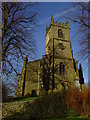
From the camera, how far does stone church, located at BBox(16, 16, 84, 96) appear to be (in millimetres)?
23734

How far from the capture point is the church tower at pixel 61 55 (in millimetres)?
24578

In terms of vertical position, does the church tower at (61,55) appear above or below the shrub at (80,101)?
above

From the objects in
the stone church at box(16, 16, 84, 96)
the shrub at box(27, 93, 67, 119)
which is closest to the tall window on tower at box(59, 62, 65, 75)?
the stone church at box(16, 16, 84, 96)

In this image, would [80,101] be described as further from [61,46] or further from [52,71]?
[61,46]

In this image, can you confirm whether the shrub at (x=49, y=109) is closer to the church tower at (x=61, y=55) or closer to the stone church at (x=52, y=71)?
the stone church at (x=52, y=71)

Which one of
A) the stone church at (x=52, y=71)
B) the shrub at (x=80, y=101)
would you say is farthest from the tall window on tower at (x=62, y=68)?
the shrub at (x=80, y=101)

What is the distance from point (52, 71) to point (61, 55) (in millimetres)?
4524

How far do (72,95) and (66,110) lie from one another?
1.51 metres

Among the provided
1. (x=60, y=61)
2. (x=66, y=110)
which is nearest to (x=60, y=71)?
(x=60, y=61)

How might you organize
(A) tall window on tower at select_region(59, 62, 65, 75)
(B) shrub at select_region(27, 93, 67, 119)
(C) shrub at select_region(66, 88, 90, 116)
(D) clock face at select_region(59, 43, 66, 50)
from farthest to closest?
(D) clock face at select_region(59, 43, 66, 50)
(A) tall window on tower at select_region(59, 62, 65, 75)
(B) shrub at select_region(27, 93, 67, 119)
(C) shrub at select_region(66, 88, 90, 116)

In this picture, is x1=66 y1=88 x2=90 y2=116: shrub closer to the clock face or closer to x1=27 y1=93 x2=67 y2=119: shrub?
x1=27 y1=93 x2=67 y2=119: shrub

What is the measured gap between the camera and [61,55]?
2714 cm

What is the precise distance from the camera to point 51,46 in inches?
1077

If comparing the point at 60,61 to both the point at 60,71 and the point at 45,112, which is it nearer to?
the point at 60,71
